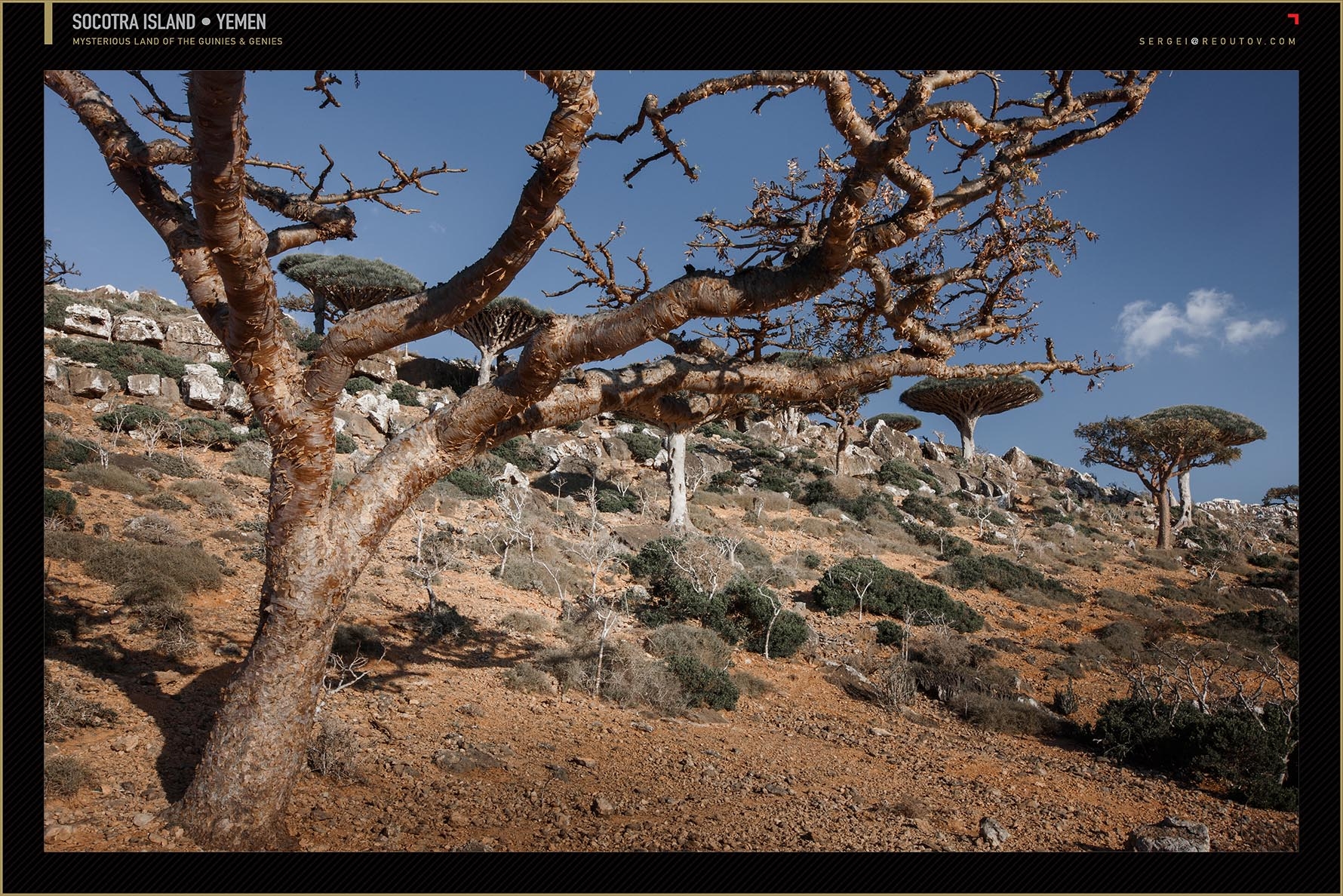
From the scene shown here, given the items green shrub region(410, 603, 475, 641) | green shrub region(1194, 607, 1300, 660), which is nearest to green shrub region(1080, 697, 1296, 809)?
green shrub region(1194, 607, 1300, 660)

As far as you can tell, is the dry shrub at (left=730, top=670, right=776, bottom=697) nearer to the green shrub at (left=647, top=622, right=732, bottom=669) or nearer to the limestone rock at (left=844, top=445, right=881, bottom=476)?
the green shrub at (left=647, top=622, right=732, bottom=669)

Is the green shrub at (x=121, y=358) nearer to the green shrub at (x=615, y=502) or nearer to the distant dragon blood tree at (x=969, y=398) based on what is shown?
the green shrub at (x=615, y=502)

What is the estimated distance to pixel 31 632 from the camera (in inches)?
133

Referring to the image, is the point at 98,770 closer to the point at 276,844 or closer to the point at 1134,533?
the point at 276,844

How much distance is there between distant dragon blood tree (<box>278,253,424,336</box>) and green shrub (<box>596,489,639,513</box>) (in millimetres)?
17025

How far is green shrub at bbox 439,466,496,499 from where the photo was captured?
18.2 m

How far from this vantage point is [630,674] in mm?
7562

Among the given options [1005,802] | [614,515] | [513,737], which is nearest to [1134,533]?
[614,515]

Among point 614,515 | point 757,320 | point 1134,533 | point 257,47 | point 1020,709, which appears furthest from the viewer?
point 1134,533

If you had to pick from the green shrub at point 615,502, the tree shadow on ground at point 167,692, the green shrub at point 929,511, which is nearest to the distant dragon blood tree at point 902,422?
the green shrub at point 929,511

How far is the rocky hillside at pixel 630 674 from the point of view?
456cm

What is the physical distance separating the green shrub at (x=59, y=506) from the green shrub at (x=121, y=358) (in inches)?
488

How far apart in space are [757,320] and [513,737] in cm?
420

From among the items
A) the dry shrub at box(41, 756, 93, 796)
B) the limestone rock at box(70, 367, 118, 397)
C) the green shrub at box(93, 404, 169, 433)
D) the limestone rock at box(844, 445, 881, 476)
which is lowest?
the dry shrub at box(41, 756, 93, 796)
